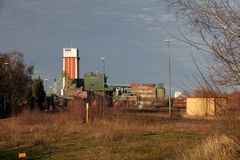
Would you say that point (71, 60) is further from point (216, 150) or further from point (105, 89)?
point (216, 150)

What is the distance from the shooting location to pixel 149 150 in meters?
16.6

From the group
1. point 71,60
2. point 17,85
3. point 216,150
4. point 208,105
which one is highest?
point 71,60

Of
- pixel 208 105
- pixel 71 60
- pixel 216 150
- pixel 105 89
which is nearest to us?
pixel 208 105

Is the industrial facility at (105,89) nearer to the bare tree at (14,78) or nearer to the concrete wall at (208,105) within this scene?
the bare tree at (14,78)

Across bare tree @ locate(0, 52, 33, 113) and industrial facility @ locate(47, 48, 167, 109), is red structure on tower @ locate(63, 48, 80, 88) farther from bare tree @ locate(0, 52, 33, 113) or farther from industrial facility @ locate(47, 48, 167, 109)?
bare tree @ locate(0, 52, 33, 113)

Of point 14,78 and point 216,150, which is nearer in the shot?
point 216,150

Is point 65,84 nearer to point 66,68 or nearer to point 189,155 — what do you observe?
point 66,68

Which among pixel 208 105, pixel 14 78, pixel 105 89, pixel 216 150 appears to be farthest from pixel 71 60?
pixel 208 105

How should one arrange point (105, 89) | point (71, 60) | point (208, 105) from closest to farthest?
1. point (208, 105)
2. point (105, 89)
3. point (71, 60)

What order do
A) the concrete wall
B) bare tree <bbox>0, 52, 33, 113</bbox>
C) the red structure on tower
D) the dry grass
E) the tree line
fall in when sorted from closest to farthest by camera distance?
the concrete wall
the dry grass
the tree line
bare tree <bbox>0, 52, 33, 113</bbox>
the red structure on tower

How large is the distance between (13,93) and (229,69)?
7124 centimetres

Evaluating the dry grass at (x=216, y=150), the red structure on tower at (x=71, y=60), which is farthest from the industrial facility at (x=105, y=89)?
the dry grass at (x=216, y=150)

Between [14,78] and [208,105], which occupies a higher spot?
[14,78]

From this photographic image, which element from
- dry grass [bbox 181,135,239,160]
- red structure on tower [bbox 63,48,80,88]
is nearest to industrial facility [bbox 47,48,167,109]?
red structure on tower [bbox 63,48,80,88]
